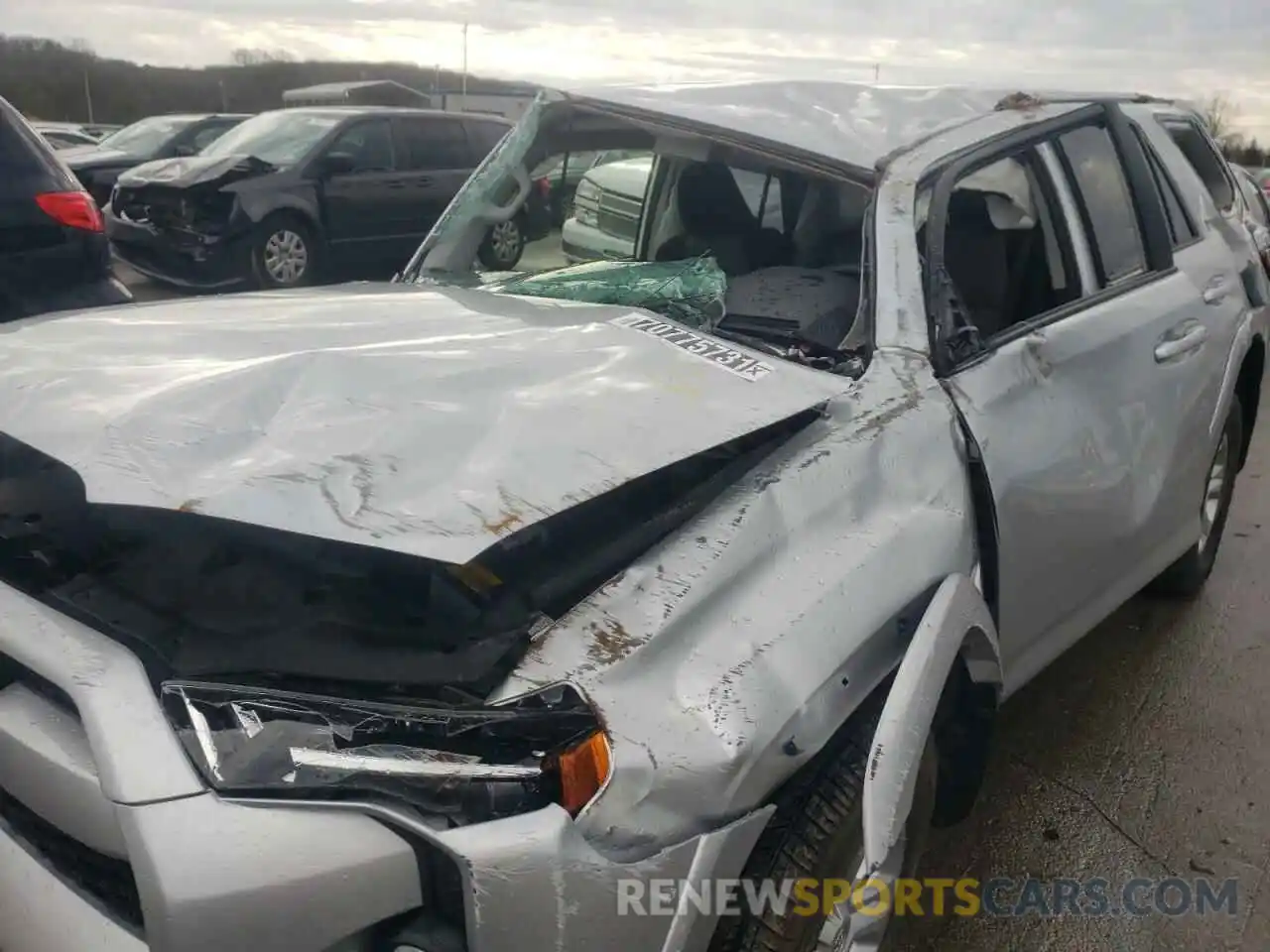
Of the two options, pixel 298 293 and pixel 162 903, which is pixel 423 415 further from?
pixel 298 293

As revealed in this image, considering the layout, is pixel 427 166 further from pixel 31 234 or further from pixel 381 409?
pixel 381 409

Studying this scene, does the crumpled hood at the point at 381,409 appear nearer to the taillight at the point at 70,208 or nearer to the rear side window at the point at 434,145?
the taillight at the point at 70,208

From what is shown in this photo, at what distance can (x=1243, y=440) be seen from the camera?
3.87m

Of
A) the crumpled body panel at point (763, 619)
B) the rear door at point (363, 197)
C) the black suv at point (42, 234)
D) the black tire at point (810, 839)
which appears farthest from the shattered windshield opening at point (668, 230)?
the rear door at point (363, 197)

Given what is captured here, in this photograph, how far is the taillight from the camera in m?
4.46

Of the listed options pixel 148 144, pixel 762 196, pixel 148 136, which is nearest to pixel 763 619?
pixel 762 196

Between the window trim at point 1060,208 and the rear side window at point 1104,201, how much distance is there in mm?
24

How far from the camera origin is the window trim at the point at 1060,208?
2.31 m

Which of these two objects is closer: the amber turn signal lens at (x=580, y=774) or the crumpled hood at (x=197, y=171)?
the amber turn signal lens at (x=580, y=774)

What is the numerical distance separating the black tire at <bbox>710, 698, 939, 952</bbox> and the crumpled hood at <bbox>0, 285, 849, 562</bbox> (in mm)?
533

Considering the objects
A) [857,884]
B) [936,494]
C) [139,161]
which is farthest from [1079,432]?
[139,161]

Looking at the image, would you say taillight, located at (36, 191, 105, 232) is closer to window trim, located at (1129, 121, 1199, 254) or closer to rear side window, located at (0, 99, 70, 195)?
rear side window, located at (0, 99, 70, 195)

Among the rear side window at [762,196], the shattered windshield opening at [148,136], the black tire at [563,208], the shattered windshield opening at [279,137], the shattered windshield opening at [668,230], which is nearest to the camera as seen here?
the shattered windshield opening at [668,230]

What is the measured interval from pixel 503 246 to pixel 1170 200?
2075 mm
